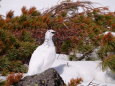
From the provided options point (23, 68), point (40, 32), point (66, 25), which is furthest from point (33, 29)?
point (23, 68)

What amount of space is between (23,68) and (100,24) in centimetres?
159

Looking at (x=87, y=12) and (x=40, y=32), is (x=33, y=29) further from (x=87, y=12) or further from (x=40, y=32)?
(x=87, y=12)

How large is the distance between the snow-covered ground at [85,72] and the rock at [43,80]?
290 mm

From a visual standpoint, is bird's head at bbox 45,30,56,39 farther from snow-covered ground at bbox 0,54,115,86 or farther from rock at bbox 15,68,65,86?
rock at bbox 15,68,65,86

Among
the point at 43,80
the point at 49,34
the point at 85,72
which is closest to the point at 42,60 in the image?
the point at 43,80

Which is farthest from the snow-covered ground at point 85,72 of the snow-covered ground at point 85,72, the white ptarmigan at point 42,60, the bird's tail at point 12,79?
the bird's tail at point 12,79

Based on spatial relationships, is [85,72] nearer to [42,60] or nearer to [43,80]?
[42,60]

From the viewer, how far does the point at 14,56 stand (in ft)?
11.0

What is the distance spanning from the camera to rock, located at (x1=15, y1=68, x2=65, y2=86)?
8.31 feet

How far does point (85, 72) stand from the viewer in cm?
304

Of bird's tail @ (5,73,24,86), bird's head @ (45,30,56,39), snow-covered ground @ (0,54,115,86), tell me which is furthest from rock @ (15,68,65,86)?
bird's head @ (45,30,56,39)

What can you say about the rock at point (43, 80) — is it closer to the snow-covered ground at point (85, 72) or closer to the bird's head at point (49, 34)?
the snow-covered ground at point (85, 72)

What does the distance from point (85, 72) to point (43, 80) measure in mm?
584

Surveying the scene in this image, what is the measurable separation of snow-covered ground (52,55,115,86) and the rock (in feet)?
0.95
